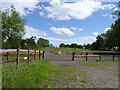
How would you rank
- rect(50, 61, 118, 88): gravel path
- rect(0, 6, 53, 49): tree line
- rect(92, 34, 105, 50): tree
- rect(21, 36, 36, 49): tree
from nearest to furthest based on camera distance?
rect(50, 61, 118, 88): gravel path → rect(0, 6, 53, 49): tree line → rect(21, 36, 36, 49): tree → rect(92, 34, 105, 50): tree

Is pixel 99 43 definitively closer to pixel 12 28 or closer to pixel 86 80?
pixel 12 28

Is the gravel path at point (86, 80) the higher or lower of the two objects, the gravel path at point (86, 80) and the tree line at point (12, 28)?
the lower

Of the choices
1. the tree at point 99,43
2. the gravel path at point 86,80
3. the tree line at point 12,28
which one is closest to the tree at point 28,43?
the tree line at point 12,28

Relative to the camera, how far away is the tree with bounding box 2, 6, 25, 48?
3231cm

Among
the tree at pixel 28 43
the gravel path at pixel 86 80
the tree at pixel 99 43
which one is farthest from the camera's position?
the tree at pixel 99 43

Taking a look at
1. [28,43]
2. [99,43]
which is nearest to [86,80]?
[28,43]

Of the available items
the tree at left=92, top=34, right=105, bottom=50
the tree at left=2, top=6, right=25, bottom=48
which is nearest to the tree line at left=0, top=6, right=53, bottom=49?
the tree at left=2, top=6, right=25, bottom=48

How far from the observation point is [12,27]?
32531 millimetres

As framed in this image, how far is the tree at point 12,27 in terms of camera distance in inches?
1272

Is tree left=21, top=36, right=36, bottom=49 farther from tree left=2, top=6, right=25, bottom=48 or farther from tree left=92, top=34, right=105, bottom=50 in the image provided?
tree left=92, top=34, right=105, bottom=50

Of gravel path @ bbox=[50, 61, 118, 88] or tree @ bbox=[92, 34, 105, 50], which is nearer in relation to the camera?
gravel path @ bbox=[50, 61, 118, 88]

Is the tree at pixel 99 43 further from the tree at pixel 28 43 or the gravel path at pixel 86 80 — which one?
the gravel path at pixel 86 80

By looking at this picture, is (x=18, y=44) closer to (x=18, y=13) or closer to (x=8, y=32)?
(x=8, y=32)

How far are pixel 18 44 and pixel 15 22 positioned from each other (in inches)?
262
